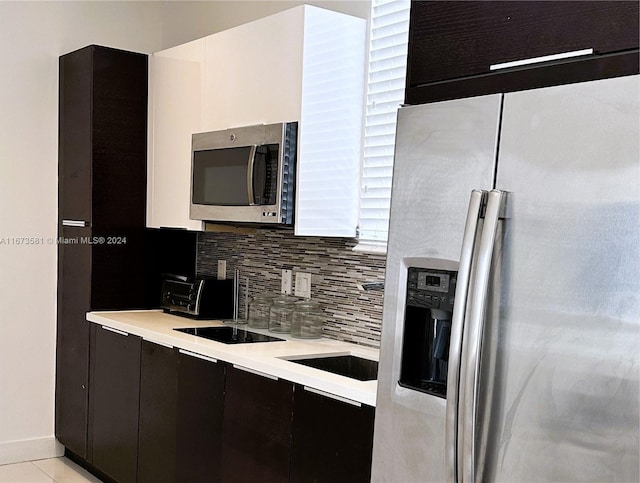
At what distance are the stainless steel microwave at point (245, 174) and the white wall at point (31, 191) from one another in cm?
98

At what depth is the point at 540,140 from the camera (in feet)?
5.07

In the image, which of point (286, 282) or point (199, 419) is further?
point (286, 282)

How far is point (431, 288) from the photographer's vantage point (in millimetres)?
1764

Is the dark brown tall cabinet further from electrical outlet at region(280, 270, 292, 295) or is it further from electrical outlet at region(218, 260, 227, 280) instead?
electrical outlet at region(280, 270, 292, 295)

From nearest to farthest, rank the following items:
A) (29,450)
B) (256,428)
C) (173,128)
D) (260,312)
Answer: (256,428)
(260,312)
(173,128)
(29,450)

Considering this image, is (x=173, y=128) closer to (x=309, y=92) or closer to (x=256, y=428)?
(x=309, y=92)

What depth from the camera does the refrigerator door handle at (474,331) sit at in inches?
61.3

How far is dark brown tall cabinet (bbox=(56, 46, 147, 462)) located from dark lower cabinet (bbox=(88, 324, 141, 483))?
0.10 metres

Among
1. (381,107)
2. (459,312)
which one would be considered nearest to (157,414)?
(381,107)

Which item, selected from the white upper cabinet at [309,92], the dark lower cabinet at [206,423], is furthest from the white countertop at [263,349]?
the white upper cabinet at [309,92]

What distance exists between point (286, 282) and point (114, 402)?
104 cm

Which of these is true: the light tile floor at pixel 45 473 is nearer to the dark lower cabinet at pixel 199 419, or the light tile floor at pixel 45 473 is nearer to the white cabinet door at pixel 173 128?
the dark lower cabinet at pixel 199 419

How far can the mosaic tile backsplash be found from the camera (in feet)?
10.2

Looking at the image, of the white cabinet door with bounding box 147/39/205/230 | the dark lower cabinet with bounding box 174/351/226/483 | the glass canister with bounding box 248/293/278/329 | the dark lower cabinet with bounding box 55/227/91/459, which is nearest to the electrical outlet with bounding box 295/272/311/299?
the glass canister with bounding box 248/293/278/329
